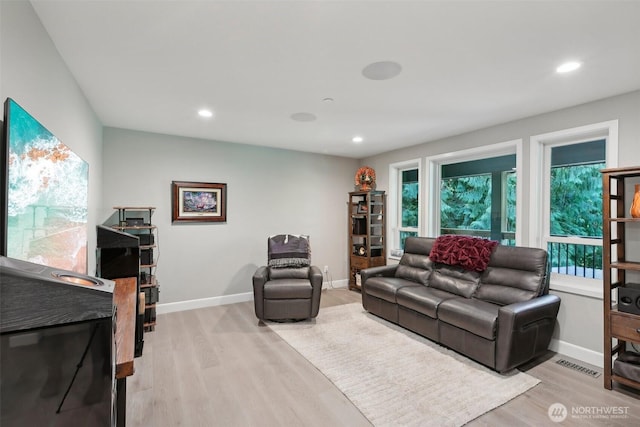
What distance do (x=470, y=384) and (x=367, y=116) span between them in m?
2.71

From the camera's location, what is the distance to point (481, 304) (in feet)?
9.72

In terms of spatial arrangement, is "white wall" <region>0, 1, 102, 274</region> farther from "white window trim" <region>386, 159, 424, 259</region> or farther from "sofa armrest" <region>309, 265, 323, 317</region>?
"white window trim" <region>386, 159, 424, 259</region>

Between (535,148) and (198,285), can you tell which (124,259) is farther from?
(535,148)

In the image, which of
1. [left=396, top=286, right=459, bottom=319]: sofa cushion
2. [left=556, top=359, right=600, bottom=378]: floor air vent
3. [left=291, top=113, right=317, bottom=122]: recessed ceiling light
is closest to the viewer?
[left=556, top=359, right=600, bottom=378]: floor air vent

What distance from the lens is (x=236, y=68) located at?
2248 millimetres

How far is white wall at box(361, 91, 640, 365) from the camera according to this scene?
2.63 m

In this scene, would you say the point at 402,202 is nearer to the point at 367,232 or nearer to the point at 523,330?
the point at 367,232

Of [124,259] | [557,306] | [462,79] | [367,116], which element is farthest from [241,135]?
[557,306]

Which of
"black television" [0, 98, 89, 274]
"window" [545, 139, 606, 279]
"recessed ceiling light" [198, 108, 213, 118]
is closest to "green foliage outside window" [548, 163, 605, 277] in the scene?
"window" [545, 139, 606, 279]

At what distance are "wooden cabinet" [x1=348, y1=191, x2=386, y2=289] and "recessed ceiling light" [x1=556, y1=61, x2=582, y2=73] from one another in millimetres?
3130

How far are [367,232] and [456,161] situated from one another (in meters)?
1.76

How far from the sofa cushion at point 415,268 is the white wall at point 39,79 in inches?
140

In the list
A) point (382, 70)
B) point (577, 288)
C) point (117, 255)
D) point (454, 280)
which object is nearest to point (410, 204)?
point (454, 280)

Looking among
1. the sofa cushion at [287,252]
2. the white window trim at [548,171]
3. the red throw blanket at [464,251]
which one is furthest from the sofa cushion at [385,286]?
the white window trim at [548,171]
